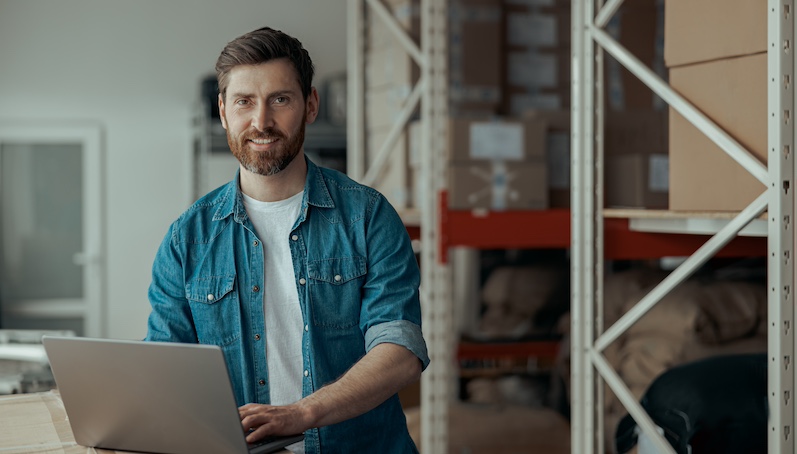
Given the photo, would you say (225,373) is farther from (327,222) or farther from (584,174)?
(584,174)

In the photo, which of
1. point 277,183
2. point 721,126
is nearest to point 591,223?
point 721,126

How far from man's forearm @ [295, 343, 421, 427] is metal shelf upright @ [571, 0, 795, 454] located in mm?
920

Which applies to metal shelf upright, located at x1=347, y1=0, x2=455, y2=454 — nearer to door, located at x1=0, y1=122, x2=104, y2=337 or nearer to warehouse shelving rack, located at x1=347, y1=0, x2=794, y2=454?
warehouse shelving rack, located at x1=347, y1=0, x2=794, y2=454

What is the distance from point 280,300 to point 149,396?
448 millimetres

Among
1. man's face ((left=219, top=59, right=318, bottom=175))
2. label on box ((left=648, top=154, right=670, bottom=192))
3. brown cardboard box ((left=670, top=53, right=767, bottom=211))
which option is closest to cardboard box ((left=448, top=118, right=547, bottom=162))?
label on box ((left=648, top=154, right=670, bottom=192))

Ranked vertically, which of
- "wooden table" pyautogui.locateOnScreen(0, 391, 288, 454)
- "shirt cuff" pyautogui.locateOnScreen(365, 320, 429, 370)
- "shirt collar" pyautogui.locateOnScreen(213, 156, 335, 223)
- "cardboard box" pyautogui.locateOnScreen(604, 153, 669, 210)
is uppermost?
"cardboard box" pyautogui.locateOnScreen(604, 153, 669, 210)

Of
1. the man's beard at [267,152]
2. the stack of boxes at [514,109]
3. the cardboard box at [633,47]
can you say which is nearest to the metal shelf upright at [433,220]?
the stack of boxes at [514,109]

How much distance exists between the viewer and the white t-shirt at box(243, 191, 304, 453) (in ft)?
6.36

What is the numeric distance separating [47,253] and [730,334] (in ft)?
16.7

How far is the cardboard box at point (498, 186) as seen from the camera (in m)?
3.79

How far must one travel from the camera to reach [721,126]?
2584mm

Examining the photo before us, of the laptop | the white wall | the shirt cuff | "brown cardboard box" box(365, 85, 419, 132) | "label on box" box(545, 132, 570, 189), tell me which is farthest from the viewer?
the white wall

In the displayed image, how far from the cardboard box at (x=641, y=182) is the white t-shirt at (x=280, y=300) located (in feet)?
6.61

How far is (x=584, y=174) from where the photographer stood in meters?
3.09
